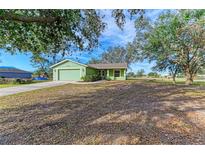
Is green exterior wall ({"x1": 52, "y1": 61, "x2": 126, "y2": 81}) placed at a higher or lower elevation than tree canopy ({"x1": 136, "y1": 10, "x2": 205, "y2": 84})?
lower

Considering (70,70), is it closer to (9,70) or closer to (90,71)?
(90,71)

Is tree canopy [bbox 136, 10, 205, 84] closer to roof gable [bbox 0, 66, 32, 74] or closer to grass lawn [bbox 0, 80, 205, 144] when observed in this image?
grass lawn [bbox 0, 80, 205, 144]

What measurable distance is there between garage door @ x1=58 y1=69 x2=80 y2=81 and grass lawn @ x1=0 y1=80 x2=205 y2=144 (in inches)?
6.6

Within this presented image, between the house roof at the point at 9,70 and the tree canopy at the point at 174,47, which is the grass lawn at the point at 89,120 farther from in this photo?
the tree canopy at the point at 174,47

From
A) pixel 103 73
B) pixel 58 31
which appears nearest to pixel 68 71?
pixel 58 31

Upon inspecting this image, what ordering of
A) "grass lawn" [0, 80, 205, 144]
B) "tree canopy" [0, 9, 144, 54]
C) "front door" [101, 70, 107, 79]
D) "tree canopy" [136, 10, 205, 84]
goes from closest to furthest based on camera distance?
"grass lawn" [0, 80, 205, 144] < "tree canopy" [0, 9, 144, 54] < "front door" [101, 70, 107, 79] < "tree canopy" [136, 10, 205, 84]

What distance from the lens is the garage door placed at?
3473 millimetres

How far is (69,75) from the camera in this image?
3.56m

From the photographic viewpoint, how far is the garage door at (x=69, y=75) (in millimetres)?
3473

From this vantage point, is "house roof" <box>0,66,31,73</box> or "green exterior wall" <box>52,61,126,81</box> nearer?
"house roof" <box>0,66,31,73</box>

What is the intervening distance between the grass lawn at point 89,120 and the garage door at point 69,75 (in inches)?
6.6

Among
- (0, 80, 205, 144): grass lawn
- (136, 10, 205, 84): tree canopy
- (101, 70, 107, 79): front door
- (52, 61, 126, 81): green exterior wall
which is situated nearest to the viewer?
(0, 80, 205, 144): grass lawn

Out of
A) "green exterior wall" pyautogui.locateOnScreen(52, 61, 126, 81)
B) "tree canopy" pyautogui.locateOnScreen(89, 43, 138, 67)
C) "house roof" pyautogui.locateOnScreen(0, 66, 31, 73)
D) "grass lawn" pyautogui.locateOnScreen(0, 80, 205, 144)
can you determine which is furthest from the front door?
"house roof" pyautogui.locateOnScreen(0, 66, 31, 73)
